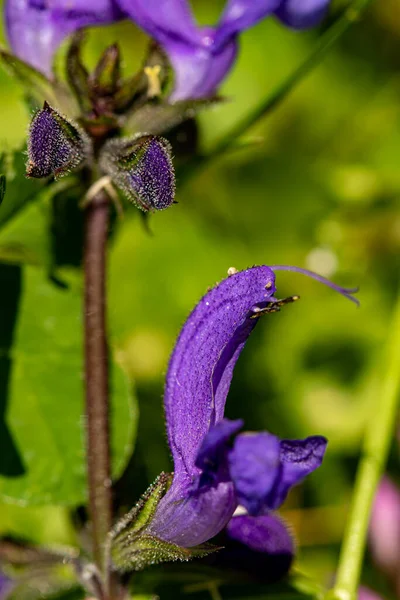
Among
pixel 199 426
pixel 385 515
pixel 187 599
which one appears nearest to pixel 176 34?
pixel 199 426

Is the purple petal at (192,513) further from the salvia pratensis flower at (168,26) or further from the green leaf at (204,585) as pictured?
the salvia pratensis flower at (168,26)

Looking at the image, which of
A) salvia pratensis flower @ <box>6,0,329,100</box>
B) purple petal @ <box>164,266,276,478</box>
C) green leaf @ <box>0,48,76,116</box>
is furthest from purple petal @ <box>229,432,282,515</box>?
salvia pratensis flower @ <box>6,0,329,100</box>

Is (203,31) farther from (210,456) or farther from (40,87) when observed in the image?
(210,456)

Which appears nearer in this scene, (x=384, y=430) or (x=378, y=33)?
(x=384, y=430)

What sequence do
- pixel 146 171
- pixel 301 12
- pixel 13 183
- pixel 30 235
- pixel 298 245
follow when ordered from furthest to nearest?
pixel 298 245 < pixel 30 235 < pixel 301 12 < pixel 13 183 < pixel 146 171

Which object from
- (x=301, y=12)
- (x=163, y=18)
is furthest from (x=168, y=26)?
(x=301, y=12)

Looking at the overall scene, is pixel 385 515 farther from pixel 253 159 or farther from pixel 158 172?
pixel 158 172

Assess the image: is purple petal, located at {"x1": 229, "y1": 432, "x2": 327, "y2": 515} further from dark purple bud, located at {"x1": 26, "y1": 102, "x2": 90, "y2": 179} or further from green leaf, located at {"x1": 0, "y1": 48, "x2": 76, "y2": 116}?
green leaf, located at {"x1": 0, "y1": 48, "x2": 76, "y2": 116}
